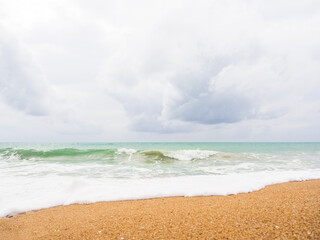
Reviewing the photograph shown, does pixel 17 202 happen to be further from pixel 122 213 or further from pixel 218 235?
pixel 218 235

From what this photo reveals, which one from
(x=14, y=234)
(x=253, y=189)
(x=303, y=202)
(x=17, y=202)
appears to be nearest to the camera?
(x=14, y=234)

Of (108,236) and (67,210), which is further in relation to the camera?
(67,210)

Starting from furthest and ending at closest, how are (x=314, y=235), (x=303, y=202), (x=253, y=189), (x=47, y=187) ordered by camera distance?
(x=47, y=187), (x=253, y=189), (x=303, y=202), (x=314, y=235)

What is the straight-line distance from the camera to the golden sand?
2.28 metres

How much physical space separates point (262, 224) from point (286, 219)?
1.28 feet

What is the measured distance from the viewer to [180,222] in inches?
105

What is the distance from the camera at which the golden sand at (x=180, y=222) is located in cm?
228

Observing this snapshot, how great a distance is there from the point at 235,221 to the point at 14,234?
11.2ft

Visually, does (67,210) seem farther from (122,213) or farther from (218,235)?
Answer: (218,235)

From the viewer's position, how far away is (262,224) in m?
2.41

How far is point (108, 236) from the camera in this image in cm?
240

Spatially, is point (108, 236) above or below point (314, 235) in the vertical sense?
below

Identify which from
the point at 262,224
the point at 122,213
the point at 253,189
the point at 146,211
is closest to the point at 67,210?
the point at 122,213

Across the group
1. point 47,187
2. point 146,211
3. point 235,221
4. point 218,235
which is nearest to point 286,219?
point 235,221
